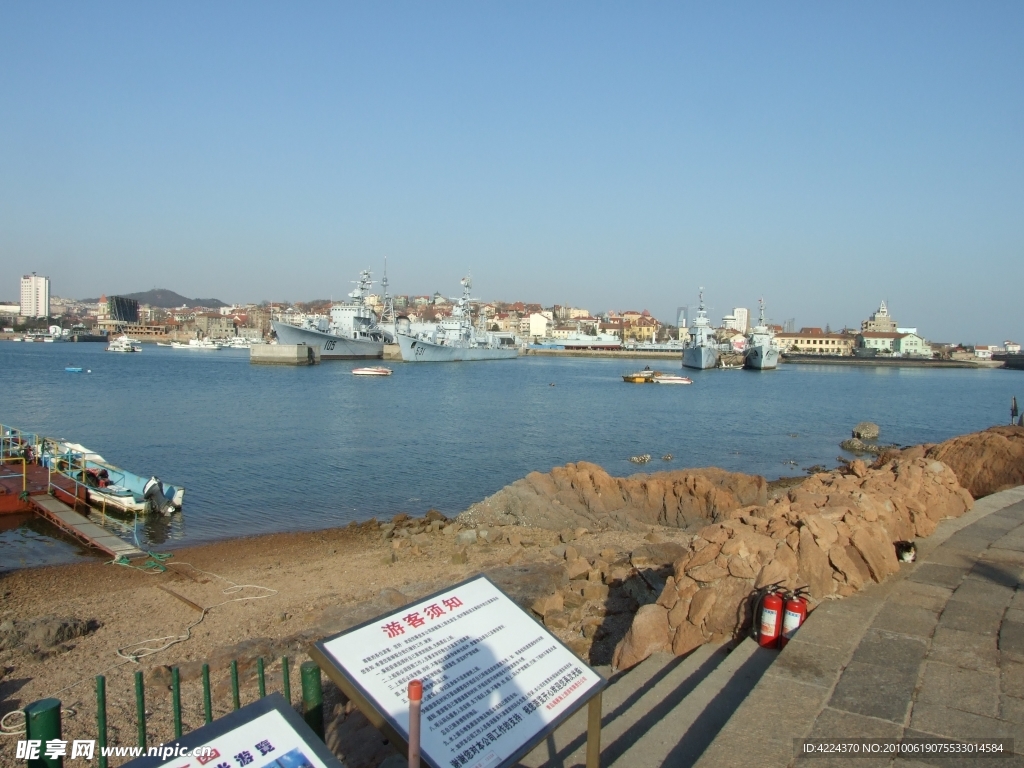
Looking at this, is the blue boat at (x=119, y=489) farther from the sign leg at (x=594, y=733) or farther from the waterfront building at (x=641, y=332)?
the waterfront building at (x=641, y=332)

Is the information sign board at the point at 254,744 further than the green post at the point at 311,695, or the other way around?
the green post at the point at 311,695

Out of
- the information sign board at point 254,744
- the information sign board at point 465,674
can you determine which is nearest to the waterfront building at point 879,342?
the information sign board at point 465,674

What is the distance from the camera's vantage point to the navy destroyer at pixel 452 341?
81938 mm

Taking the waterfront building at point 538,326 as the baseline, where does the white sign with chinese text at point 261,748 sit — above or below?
below

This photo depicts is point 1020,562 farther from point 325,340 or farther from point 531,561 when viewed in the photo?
point 325,340

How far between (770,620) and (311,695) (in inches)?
123

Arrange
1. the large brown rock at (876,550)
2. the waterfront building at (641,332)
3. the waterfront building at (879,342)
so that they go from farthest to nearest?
the waterfront building at (641,332) < the waterfront building at (879,342) < the large brown rock at (876,550)

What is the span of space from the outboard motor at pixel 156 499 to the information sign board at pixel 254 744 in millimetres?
13130

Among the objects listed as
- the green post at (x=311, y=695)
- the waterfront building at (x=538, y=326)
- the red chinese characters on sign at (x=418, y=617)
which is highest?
the waterfront building at (x=538, y=326)

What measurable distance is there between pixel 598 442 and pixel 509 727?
78.3ft

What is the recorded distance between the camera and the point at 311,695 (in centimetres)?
272

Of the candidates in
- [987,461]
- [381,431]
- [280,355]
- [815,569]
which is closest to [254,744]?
[815,569]

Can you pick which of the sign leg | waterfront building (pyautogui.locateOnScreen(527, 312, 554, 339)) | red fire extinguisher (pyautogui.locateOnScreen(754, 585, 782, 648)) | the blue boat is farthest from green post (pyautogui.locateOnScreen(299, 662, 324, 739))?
waterfront building (pyautogui.locateOnScreen(527, 312, 554, 339))

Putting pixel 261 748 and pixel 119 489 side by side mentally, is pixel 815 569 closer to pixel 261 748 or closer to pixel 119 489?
pixel 261 748
